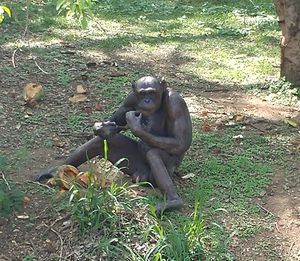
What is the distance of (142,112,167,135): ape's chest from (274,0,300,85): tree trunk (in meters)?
2.82

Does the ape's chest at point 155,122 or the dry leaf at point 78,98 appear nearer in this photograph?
the ape's chest at point 155,122

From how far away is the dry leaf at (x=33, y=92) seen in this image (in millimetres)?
6504

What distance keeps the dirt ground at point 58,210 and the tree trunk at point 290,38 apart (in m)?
0.50

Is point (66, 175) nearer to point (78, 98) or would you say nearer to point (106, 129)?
point (106, 129)

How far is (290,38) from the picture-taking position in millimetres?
7137

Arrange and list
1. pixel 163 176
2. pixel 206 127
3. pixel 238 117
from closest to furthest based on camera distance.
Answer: pixel 163 176
pixel 206 127
pixel 238 117

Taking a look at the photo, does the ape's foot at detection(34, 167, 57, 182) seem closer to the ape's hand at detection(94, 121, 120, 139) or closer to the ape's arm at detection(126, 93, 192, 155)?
the ape's hand at detection(94, 121, 120, 139)

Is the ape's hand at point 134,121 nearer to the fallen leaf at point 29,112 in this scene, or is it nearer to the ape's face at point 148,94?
the ape's face at point 148,94

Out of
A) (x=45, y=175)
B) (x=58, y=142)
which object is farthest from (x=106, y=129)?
(x=58, y=142)

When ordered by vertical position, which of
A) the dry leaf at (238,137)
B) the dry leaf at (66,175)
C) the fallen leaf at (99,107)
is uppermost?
the dry leaf at (66,175)

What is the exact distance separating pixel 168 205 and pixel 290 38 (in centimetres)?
326

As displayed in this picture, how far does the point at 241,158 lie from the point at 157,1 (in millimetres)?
6587

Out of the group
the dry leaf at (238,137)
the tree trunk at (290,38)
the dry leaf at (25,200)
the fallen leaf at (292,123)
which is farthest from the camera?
the tree trunk at (290,38)

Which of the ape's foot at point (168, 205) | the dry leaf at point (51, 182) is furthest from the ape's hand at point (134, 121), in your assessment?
the dry leaf at point (51, 182)
